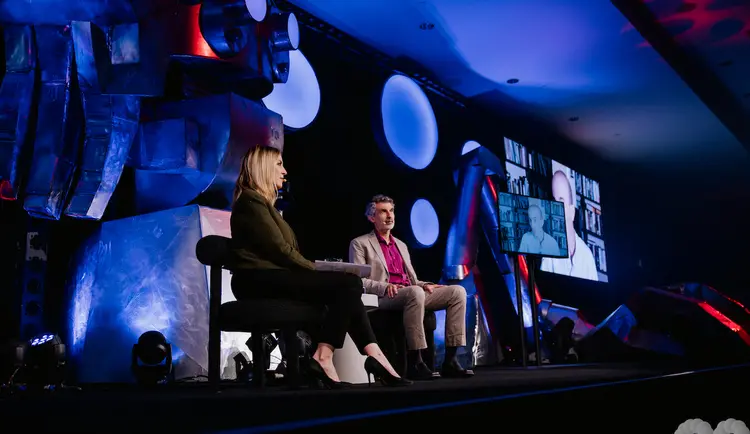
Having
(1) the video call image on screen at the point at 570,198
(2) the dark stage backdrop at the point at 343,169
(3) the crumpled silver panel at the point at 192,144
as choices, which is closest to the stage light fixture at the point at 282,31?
(3) the crumpled silver panel at the point at 192,144

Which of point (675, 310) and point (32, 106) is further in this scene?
point (675, 310)

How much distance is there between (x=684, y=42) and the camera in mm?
6375

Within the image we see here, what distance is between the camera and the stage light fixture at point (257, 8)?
A: 3352 millimetres

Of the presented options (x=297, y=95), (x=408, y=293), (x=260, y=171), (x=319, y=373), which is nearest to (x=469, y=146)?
(x=297, y=95)

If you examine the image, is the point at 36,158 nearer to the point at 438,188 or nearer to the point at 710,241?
the point at 438,188

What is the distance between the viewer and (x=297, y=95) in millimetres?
4652

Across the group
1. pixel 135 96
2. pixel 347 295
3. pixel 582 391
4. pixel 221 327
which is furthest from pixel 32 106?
pixel 582 391

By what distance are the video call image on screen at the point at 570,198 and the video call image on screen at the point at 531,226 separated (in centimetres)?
184

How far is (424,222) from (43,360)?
12.2ft

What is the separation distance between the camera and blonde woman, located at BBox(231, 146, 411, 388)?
2543mm

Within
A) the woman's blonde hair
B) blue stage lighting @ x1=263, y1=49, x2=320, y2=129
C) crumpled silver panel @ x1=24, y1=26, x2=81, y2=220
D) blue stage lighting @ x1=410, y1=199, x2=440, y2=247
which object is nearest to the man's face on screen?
blue stage lighting @ x1=410, y1=199, x2=440, y2=247

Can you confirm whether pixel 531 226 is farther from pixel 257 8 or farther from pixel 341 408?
pixel 341 408

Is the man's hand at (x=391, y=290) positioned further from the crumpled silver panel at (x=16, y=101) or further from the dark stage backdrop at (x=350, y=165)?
the crumpled silver panel at (x=16, y=101)

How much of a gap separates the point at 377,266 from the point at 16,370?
1.84 metres
